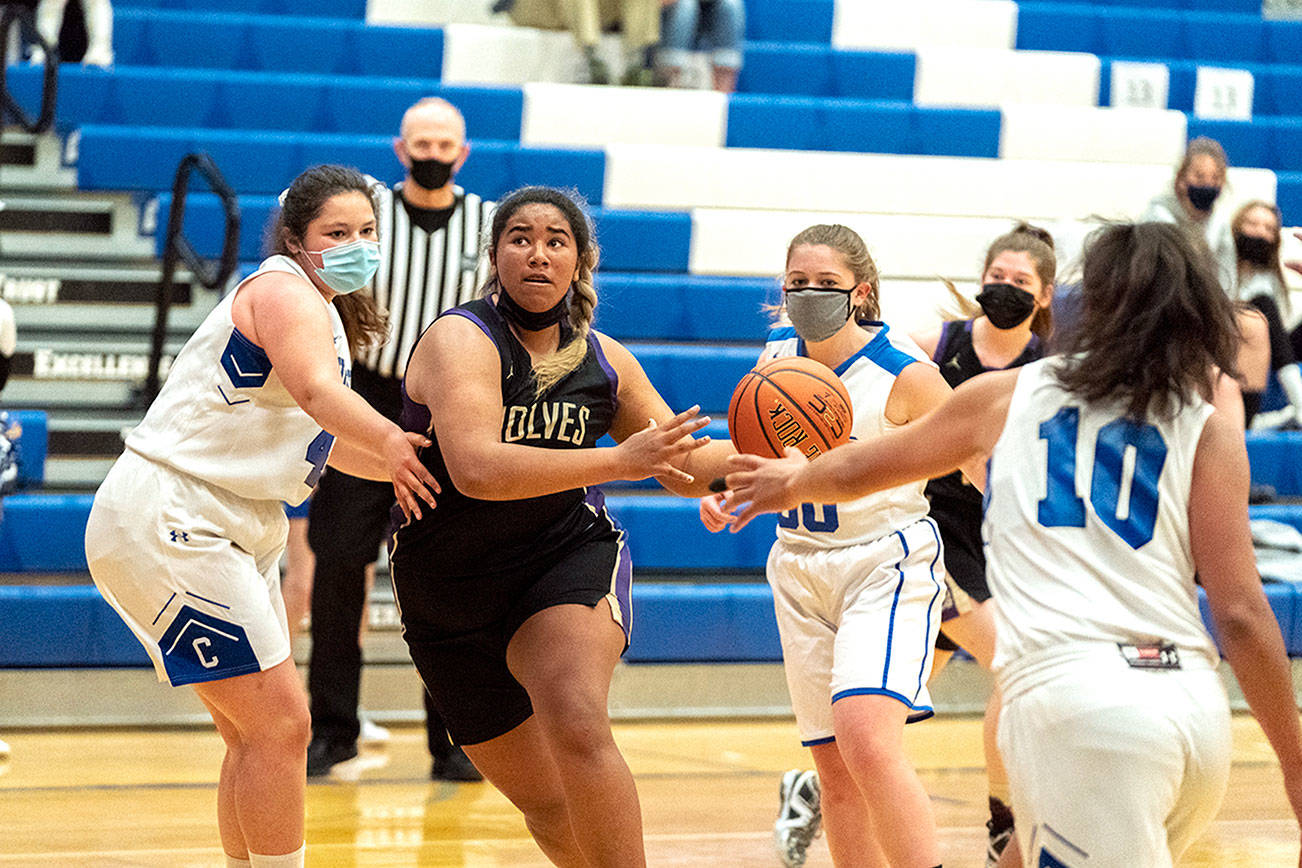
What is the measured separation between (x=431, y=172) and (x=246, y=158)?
2440 millimetres

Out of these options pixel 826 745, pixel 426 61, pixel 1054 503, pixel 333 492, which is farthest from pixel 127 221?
pixel 1054 503

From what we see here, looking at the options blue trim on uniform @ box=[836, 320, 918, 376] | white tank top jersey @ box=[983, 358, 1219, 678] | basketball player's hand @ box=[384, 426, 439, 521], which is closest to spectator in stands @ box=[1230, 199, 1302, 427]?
blue trim on uniform @ box=[836, 320, 918, 376]

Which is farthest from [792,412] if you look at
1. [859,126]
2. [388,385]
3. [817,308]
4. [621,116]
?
[859,126]

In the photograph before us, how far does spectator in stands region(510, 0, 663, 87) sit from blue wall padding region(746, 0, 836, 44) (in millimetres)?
1008

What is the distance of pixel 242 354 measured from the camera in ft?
10.6

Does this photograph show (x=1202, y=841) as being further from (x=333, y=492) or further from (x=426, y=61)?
(x=426, y=61)

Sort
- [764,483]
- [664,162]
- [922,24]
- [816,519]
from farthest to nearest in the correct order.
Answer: [922,24] < [664,162] < [816,519] < [764,483]

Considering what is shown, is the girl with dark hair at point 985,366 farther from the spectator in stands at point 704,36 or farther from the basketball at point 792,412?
the spectator in stands at point 704,36

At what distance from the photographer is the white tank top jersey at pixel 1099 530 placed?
7.00 feet

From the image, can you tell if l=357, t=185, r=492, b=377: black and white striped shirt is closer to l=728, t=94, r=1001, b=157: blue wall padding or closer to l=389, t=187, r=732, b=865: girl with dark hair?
l=389, t=187, r=732, b=865: girl with dark hair

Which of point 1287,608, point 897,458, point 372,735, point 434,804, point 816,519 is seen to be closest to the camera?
point 897,458

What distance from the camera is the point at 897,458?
2400 mm

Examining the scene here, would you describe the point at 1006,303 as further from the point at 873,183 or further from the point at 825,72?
the point at 825,72

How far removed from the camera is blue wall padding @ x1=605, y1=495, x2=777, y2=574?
21.0 ft
